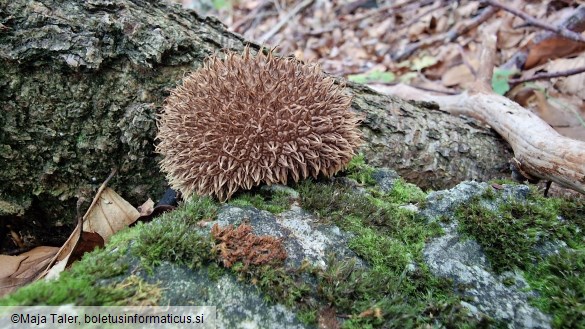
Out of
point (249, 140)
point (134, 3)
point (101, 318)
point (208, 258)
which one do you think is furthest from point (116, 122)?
point (101, 318)

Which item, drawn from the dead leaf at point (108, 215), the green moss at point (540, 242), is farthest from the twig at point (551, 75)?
the dead leaf at point (108, 215)

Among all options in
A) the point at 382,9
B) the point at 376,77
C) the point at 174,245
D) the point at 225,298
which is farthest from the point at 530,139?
the point at 382,9

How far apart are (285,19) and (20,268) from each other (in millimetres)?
7519

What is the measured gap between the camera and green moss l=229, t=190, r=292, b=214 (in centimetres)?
269

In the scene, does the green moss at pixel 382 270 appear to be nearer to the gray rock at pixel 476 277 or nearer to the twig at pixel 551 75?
the gray rock at pixel 476 277

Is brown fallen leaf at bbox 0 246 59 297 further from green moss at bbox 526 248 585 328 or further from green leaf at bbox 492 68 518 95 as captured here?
green leaf at bbox 492 68 518 95

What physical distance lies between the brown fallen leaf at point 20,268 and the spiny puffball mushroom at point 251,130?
108 centimetres

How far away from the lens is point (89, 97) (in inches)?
133

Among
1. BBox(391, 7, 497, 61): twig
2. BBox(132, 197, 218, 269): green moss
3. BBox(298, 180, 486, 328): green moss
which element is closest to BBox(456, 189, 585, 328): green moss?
BBox(298, 180, 486, 328): green moss

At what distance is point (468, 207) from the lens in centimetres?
272

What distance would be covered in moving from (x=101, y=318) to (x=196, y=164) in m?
1.18

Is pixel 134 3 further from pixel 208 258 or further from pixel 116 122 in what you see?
pixel 208 258

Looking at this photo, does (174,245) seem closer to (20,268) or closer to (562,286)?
(20,268)

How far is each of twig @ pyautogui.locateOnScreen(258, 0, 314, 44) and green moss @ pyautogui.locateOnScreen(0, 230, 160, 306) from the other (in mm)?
7358
